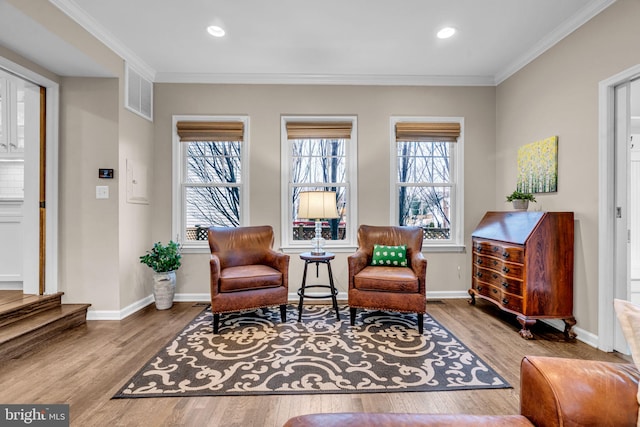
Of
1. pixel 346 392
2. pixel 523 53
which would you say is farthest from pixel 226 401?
pixel 523 53

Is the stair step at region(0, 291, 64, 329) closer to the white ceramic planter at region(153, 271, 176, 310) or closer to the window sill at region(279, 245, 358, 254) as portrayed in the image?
the white ceramic planter at region(153, 271, 176, 310)

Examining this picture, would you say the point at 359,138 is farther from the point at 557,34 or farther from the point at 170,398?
the point at 170,398

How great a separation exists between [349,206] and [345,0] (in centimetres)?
215

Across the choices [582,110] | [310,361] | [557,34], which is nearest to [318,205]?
[310,361]

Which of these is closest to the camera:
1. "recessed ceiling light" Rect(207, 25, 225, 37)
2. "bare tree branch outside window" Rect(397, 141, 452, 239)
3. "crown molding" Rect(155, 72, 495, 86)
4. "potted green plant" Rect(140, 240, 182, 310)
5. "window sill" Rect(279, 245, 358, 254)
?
"recessed ceiling light" Rect(207, 25, 225, 37)

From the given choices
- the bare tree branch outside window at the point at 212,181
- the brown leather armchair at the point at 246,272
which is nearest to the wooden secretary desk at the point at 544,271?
the brown leather armchair at the point at 246,272

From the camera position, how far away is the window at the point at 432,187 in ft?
12.9

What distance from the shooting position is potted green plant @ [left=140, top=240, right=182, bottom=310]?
341cm

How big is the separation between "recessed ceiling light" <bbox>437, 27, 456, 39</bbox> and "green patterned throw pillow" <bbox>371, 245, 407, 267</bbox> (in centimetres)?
204

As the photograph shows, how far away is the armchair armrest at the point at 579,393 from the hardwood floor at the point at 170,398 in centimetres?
92

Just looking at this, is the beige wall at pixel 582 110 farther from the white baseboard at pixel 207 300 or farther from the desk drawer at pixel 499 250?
the desk drawer at pixel 499 250

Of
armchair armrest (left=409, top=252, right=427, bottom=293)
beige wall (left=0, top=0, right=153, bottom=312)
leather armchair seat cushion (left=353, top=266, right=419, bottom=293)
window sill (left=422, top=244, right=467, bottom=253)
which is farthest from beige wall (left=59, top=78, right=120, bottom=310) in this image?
window sill (left=422, top=244, right=467, bottom=253)

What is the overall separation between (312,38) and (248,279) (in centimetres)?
233

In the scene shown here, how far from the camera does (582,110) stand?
2635 mm
